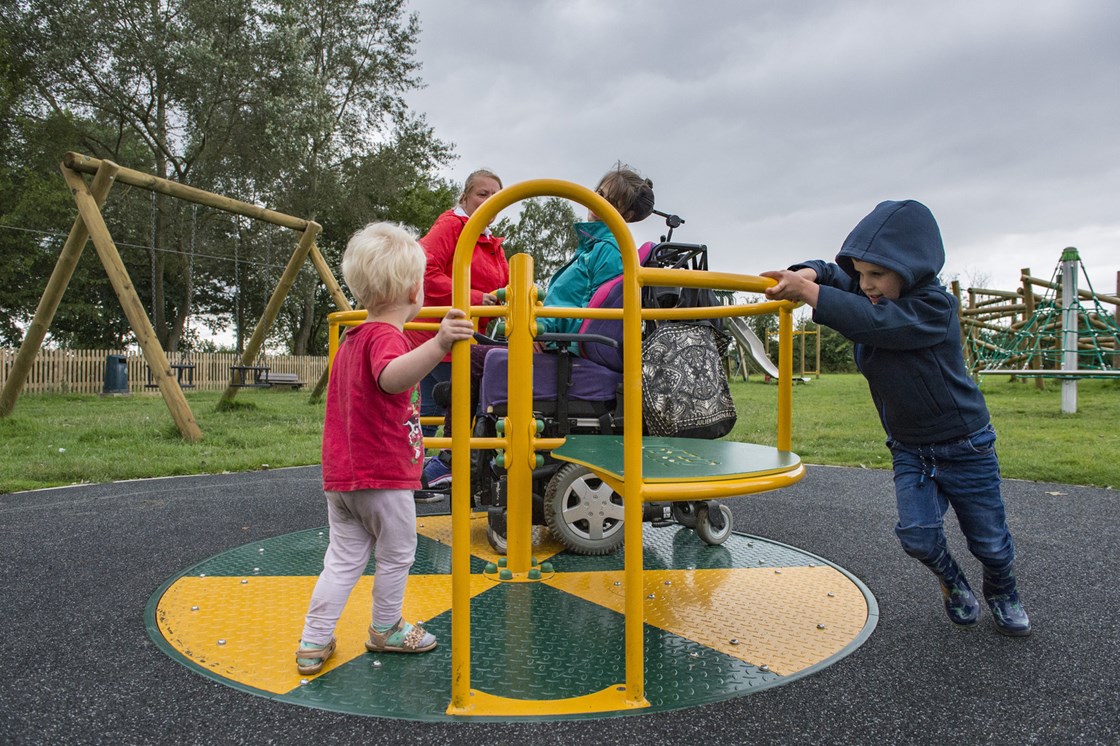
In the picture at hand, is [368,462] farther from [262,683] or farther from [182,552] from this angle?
[182,552]

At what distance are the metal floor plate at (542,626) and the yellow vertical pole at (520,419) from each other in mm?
156

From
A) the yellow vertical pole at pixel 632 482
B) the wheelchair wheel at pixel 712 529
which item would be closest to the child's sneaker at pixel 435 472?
A: the wheelchair wheel at pixel 712 529

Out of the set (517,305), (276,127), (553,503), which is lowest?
(553,503)

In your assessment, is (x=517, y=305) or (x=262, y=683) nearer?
(x=262, y=683)

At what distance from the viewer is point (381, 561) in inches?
75.6

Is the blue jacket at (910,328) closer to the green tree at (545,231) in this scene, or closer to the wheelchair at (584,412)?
the wheelchair at (584,412)

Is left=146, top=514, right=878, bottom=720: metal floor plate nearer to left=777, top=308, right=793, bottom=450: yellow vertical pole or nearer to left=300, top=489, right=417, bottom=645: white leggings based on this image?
left=300, top=489, right=417, bottom=645: white leggings

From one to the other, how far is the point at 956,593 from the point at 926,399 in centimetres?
61

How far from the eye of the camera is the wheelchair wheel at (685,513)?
285 centimetres

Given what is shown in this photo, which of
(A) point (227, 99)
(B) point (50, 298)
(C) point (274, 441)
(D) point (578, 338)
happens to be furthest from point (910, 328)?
(A) point (227, 99)

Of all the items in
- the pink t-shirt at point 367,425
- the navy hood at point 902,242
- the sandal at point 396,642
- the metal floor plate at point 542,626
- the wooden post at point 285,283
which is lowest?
the metal floor plate at point 542,626

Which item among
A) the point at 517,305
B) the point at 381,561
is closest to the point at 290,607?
the point at 381,561

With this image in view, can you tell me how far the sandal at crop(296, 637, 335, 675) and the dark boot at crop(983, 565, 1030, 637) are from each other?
1.89 meters

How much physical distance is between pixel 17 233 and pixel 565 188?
22.7 m
